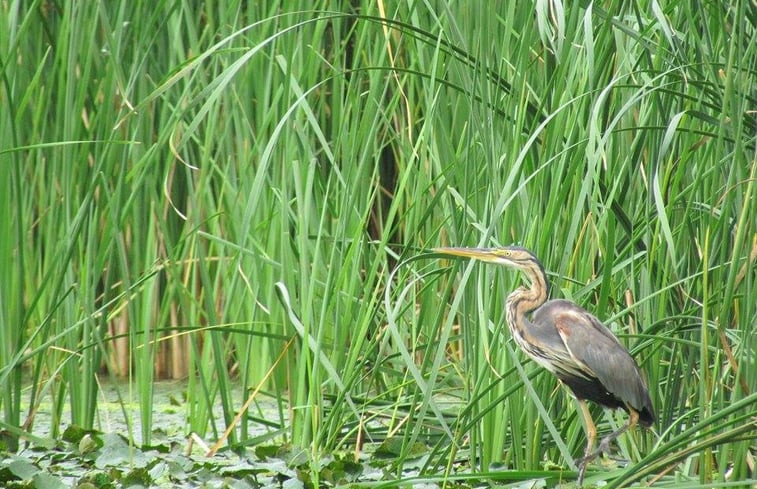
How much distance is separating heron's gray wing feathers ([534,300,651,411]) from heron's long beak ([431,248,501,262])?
0.24m

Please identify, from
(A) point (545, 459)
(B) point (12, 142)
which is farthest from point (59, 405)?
(A) point (545, 459)

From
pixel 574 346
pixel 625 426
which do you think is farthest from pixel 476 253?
pixel 625 426

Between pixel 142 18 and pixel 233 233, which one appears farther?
pixel 233 233

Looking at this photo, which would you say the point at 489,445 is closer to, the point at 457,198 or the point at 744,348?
the point at 457,198

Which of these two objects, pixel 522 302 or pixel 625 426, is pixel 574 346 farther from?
pixel 625 426

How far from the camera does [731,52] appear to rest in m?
2.48

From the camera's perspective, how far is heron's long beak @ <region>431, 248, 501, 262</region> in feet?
9.77

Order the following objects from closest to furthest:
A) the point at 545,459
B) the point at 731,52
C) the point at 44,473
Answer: the point at 731,52 < the point at 44,473 < the point at 545,459

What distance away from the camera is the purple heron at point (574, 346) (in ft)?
9.99

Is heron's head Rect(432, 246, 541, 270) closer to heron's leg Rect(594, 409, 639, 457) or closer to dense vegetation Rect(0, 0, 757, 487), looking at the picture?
dense vegetation Rect(0, 0, 757, 487)

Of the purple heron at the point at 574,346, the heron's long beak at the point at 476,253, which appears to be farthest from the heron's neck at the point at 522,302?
the heron's long beak at the point at 476,253

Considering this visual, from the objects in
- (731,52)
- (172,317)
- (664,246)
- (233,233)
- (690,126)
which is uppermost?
(731,52)

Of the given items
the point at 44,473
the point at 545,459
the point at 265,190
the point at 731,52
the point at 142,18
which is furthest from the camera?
the point at 265,190

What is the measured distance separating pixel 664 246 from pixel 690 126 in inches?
12.0
